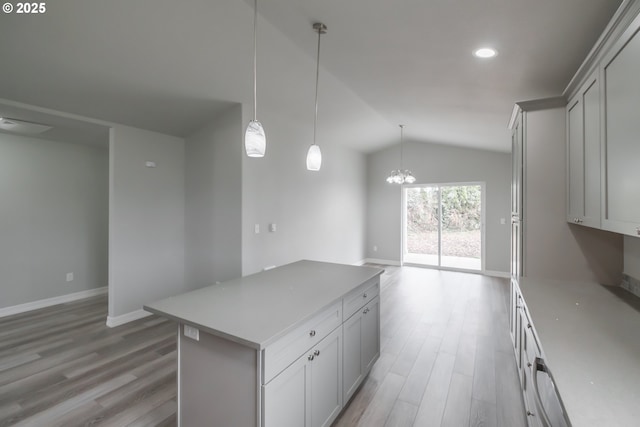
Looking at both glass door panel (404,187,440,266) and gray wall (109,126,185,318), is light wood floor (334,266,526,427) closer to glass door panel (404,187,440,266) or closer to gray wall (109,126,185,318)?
glass door panel (404,187,440,266)

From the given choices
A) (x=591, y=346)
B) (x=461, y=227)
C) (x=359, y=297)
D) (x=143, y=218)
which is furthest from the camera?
(x=461, y=227)

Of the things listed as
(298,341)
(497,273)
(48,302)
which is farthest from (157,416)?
(497,273)

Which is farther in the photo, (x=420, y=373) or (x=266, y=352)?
(x=420, y=373)

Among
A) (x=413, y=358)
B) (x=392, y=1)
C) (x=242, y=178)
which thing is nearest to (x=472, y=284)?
(x=413, y=358)

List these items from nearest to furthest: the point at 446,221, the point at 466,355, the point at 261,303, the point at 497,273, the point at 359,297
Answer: the point at 261,303
the point at 359,297
the point at 466,355
the point at 497,273
the point at 446,221

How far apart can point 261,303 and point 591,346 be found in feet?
5.40

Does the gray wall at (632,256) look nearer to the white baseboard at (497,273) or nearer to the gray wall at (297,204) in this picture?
the gray wall at (297,204)

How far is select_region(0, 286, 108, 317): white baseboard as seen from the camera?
3.98 meters

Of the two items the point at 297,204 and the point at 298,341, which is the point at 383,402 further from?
the point at 297,204

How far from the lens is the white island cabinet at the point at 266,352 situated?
139 centimetres

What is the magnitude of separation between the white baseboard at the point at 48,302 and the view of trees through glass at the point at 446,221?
6435 mm

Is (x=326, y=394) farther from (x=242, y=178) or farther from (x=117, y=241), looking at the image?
(x=117, y=241)

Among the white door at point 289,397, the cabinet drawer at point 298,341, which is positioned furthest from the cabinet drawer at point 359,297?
the white door at point 289,397

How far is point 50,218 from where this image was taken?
436 cm
